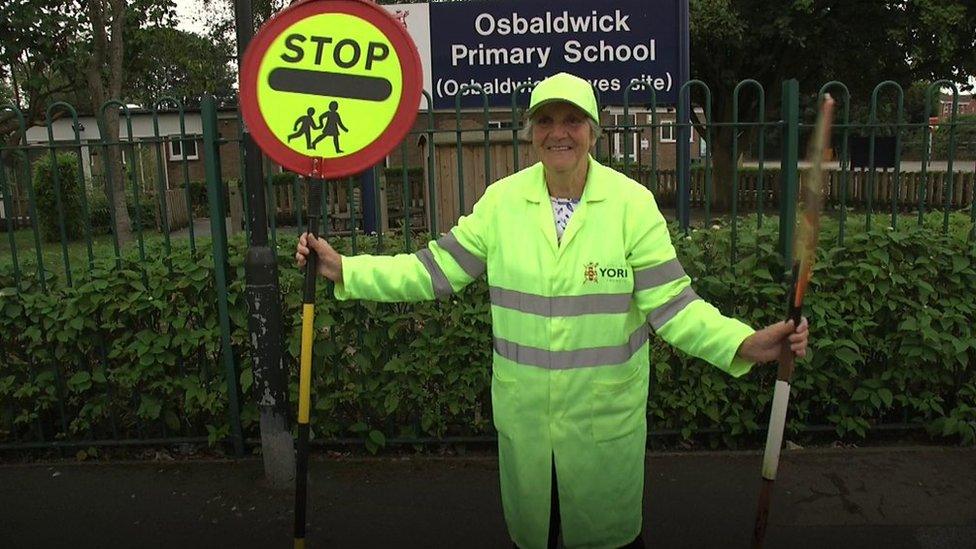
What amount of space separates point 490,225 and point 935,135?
174 inches

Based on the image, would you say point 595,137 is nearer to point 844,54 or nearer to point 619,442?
point 619,442

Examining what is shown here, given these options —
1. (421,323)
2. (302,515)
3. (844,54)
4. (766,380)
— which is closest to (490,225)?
(302,515)

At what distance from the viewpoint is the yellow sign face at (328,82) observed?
2732 mm

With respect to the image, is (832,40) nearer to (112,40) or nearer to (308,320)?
(112,40)

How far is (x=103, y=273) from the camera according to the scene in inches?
182

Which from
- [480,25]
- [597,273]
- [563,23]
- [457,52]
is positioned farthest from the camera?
[457,52]

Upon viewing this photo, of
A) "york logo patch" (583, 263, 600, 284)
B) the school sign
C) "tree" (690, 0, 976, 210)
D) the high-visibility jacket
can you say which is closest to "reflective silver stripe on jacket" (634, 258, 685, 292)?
the high-visibility jacket

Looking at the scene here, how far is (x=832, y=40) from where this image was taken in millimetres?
18219

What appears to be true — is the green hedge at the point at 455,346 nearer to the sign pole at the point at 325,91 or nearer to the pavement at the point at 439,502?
the pavement at the point at 439,502

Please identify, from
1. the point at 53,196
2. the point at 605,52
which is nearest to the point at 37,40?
the point at 605,52

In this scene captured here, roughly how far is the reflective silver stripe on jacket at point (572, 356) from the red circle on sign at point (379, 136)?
800mm

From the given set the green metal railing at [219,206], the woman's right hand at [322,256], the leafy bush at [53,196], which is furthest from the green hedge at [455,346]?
the leafy bush at [53,196]

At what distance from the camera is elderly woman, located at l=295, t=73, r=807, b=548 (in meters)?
2.49

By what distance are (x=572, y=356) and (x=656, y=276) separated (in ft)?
1.15
